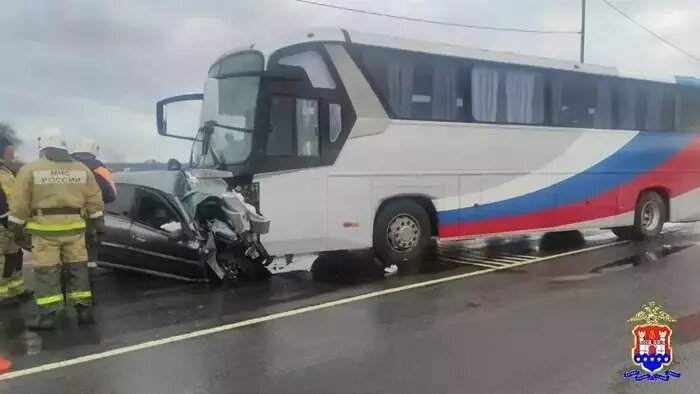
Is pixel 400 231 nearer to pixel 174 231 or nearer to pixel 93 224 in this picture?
pixel 174 231

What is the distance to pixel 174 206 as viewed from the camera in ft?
24.5

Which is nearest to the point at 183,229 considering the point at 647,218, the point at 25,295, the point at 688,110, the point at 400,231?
the point at 25,295

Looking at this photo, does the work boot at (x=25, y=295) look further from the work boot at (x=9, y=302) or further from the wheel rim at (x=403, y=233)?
the wheel rim at (x=403, y=233)

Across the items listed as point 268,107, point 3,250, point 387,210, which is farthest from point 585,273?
point 3,250

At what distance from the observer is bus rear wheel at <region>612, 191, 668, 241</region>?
11.8 metres

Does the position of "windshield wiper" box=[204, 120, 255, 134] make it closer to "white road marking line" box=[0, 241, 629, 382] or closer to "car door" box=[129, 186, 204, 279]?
"car door" box=[129, 186, 204, 279]

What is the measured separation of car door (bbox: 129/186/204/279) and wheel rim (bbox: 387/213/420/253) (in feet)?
9.57

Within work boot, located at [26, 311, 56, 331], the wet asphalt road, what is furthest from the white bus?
work boot, located at [26, 311, 56, 331]

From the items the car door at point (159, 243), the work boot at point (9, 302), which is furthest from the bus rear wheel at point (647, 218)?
the work boot at point (9, 302)

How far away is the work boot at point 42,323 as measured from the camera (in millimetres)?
5488

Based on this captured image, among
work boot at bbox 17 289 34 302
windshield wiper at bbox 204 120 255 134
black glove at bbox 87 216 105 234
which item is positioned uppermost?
windshield wiper at bbox 204 120 255 134

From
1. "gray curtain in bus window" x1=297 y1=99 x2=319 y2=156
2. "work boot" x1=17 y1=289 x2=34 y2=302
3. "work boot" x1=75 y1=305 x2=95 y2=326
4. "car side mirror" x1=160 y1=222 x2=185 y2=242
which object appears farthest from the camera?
"gray curtain in bus window" x1=297 y1=99 x2=319 y2=156

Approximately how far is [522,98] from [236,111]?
202 inches

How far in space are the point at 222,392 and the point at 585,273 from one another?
19.9 feet
